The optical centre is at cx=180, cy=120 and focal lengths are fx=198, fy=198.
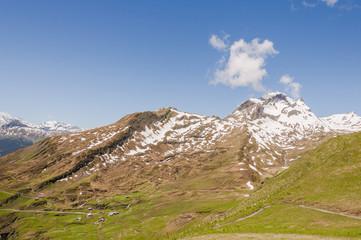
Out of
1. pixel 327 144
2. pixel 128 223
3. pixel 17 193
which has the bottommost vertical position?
pixel 128 223

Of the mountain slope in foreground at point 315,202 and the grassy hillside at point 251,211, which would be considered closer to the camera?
the mountain slope in foreground at point 315,202

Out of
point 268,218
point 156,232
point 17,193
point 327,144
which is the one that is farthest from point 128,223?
point 17,193

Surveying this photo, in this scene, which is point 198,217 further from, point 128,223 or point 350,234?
point 350,234

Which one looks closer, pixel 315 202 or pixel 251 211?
pixel 315 202

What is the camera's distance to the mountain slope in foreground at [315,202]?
37.2 meters

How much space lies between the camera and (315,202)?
49781 mm

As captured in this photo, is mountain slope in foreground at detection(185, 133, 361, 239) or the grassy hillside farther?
the grassy hillside

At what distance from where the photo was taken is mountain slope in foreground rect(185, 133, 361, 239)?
37219 mm

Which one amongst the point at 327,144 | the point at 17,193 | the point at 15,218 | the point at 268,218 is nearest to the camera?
the point at 268,218

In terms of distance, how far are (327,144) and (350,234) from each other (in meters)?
50.0

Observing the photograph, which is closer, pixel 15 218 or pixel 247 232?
pixel 247 232

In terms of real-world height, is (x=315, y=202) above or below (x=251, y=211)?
above

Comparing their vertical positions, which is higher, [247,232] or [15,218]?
[247,232]

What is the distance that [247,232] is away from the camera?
1563 inches
